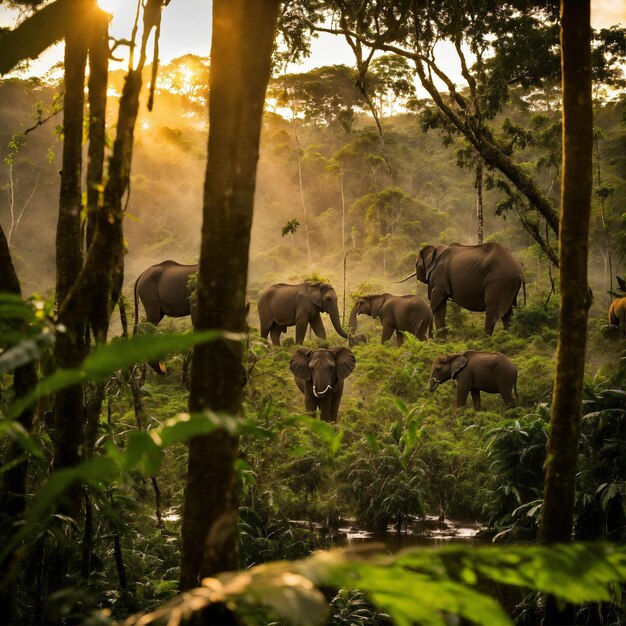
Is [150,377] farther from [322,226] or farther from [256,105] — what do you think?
[322,226]

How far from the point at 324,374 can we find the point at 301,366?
0.57 meters

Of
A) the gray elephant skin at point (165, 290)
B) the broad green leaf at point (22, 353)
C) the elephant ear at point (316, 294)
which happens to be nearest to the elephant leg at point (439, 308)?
the elephant ear at point (316, 294)

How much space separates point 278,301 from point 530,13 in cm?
772

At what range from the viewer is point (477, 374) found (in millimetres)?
11609

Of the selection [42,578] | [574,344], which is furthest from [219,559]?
[574,344]

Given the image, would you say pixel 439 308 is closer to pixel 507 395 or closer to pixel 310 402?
pixel 507 395

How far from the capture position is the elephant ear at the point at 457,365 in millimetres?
11669

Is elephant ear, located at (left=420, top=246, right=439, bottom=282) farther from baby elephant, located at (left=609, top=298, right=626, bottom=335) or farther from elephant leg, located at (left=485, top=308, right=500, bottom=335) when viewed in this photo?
baby elephant, located at (left=609, top=298, right=626, bottom=335)

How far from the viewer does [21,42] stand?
11.8 ft

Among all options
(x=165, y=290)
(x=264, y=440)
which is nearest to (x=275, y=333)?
(x=165, y=290)

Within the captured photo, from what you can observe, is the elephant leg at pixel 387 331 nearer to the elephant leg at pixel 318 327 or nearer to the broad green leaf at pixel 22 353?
the elephant leg at pixel 318 327

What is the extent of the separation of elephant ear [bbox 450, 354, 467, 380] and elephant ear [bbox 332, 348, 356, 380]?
1603 millimetres

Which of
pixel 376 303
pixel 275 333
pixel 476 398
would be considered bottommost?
pixel 476 398

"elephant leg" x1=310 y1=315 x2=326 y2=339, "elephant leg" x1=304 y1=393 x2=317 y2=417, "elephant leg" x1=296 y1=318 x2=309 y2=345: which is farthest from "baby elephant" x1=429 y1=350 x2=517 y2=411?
"elephant leg" x1=310 y1=315 x2=326 y2=339
